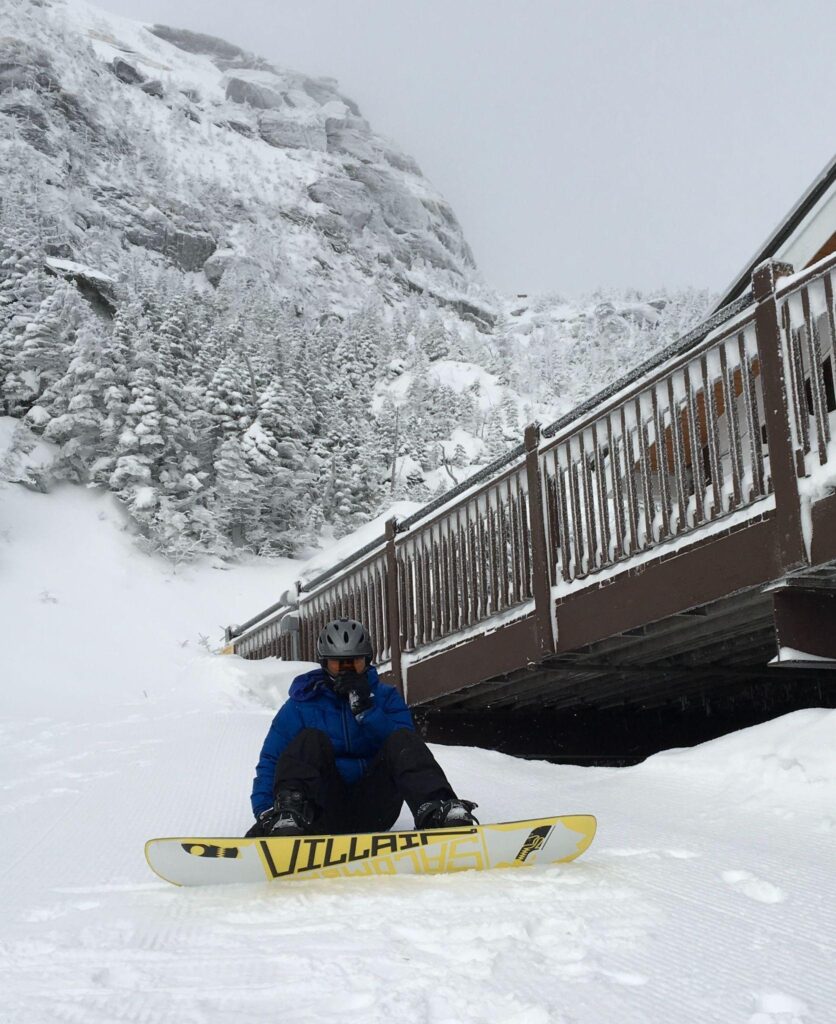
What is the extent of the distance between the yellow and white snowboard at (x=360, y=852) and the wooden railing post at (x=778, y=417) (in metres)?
1.98

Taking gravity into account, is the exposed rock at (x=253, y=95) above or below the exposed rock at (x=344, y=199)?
above

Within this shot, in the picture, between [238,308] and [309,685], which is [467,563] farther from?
[238,308]

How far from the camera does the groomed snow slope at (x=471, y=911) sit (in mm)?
1990

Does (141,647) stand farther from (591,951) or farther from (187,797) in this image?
(591,951)

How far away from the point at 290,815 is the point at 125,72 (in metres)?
117

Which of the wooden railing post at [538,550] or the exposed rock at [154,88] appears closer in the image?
the wooden railing post at [538,550]

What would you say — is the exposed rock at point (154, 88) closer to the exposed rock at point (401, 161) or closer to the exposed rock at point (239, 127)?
the exposed rock at point (239, 127)

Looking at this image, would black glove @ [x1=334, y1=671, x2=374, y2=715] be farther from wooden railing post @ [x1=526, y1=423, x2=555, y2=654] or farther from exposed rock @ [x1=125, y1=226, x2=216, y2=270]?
exposed rock @ [x1=125, y1=226, x2=216, y2=270]

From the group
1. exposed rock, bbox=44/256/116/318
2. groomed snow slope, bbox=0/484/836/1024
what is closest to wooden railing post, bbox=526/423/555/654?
groomed snow slope, bbox=0/484/836/1024

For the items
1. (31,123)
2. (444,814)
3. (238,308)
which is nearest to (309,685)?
(444,814)

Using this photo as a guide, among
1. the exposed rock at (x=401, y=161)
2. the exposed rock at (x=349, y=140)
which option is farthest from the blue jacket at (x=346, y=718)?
the exposed rock at (x=401, y=161)

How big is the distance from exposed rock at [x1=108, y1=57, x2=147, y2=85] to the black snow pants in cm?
11425

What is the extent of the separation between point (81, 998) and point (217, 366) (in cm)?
3382

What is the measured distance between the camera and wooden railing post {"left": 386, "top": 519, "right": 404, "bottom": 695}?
8625mm
